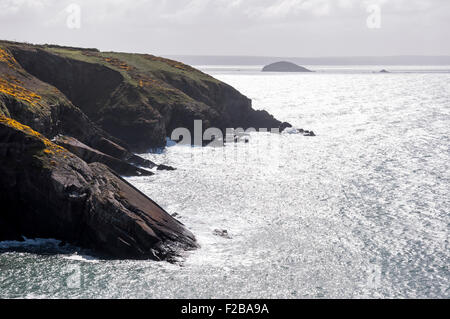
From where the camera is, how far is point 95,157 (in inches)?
2911

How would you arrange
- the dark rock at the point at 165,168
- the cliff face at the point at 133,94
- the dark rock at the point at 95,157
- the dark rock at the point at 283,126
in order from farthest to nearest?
the dark rock at the point at 283,126 < the cliff face at the point at 133,94 < the dark rock at the point at 165,168 < the dark rock at the point at 95,157

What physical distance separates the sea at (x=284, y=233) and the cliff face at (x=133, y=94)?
8.86 m

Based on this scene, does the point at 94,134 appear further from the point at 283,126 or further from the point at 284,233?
the point at 283,126

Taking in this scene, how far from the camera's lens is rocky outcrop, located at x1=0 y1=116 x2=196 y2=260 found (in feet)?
169

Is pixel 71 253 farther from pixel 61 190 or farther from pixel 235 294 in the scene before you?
pixel 235 294

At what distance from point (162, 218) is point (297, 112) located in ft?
428

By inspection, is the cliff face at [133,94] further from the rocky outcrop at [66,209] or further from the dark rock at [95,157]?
the rocky outcrop at [66,209]

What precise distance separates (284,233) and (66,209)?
76.1 ft

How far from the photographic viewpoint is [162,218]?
55406mm

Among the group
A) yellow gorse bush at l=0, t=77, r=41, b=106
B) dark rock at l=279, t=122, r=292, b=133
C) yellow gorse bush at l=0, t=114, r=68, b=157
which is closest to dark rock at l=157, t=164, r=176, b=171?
yellow gorse bush at l=0, t=77, r=41, b=106

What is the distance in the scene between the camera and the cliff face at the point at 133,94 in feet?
340

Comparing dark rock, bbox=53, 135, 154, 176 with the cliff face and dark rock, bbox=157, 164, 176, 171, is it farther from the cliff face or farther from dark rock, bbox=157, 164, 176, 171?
the cliff face

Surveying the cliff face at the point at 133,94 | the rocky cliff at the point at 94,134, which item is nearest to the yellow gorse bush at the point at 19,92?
the rocky cliff at the point at 94,134
